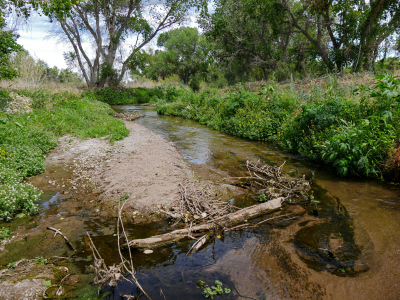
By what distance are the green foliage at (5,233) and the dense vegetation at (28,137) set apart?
274 millimetres

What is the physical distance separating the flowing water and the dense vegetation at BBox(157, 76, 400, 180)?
102cm

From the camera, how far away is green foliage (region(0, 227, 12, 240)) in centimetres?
379

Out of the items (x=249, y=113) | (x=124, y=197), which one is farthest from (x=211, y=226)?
(x=249, y=113)

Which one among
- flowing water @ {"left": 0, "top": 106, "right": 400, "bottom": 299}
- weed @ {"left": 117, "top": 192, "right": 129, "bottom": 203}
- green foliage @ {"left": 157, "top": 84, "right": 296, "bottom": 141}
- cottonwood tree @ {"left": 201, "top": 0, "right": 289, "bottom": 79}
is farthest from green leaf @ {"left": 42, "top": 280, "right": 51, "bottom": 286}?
cottonwood tree @ {"left": 201, "top": 0, "right": 289, "bottom": 79}

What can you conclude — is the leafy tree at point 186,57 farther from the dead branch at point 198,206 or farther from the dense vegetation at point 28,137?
the dead branch at point 198,206

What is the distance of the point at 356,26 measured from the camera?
57.6ft

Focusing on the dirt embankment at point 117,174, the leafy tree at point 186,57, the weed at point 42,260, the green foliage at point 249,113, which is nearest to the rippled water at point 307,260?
the weed at point 42,260

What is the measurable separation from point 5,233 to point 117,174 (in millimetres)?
2667

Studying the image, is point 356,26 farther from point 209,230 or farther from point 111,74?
point 111,74

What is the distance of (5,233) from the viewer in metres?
3.86

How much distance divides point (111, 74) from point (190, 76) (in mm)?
17414

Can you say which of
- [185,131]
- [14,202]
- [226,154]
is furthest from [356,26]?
[14,202]

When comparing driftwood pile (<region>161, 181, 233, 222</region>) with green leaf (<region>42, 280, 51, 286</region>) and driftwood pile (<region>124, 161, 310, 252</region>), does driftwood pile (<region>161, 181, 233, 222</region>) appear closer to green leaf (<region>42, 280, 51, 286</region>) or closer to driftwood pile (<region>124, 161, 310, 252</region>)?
driftwood pile (<region>124, 161, 310, 252</region>)

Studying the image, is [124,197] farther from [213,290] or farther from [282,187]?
[282,187]
